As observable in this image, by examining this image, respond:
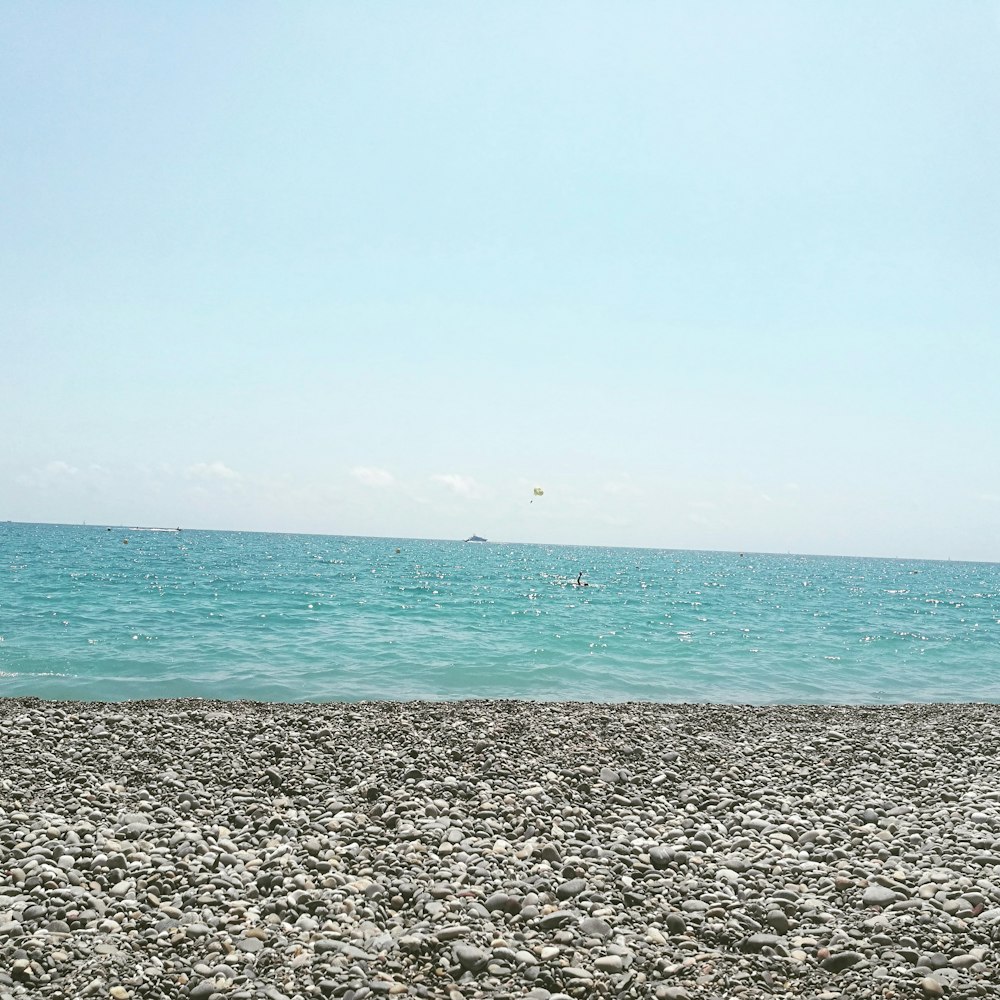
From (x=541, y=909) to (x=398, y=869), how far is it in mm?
1328

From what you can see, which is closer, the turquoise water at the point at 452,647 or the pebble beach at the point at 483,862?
the pebble beach at the point at 483,862

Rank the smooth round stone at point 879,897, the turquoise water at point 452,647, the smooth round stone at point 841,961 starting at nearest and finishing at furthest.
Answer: the smooth round stone at point 841,961
the smooth round stone at point 879,897
the turquoise water at point 452,647

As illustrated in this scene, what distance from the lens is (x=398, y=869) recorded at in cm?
639

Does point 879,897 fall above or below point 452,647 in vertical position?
above

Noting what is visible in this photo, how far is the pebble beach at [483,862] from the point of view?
5.00 m

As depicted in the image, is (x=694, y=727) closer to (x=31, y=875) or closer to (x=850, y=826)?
(x=850, y=826)

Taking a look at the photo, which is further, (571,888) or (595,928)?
(571,888)

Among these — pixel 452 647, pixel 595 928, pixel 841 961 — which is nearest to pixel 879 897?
pixel 841 961

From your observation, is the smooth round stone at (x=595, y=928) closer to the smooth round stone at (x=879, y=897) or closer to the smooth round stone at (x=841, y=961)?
the smooth round stone at (x=841, y=961)

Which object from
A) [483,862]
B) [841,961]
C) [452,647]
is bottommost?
[452,647]

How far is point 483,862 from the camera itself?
256 inches

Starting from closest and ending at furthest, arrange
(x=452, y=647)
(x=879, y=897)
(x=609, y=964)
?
1. (x=609, y=964)
2. (x=879, y=897)
3. (x=452, y=647)

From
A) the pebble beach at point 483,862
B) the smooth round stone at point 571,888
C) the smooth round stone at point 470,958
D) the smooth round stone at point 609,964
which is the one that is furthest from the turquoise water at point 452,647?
the smooth round stone at point 609,964

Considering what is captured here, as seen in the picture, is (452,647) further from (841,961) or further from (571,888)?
(841,961)
